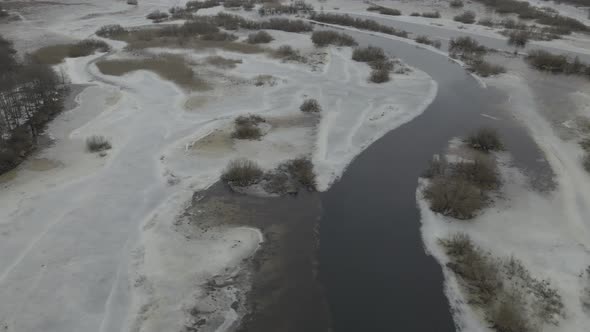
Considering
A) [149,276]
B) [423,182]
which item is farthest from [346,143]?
[149,276]

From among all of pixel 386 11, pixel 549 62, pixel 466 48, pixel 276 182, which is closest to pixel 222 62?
pixel 276 182

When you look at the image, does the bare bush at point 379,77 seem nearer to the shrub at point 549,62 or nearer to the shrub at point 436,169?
the shrub at point 436,169

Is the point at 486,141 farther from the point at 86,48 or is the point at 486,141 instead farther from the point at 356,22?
the point at 86,48

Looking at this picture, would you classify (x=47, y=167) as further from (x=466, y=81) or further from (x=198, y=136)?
(x=466, y=81)

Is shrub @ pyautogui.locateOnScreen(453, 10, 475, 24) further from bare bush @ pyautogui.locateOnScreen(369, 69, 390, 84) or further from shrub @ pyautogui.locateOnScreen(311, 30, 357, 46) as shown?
bare bush @ pyautogui.locateOnScreen(369, 69, 390, 84)

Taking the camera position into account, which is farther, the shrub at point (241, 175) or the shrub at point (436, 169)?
the shrub at point (436, 169)

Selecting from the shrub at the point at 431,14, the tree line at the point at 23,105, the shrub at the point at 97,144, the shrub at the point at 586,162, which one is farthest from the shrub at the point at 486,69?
the tree line at the point at 23,105
